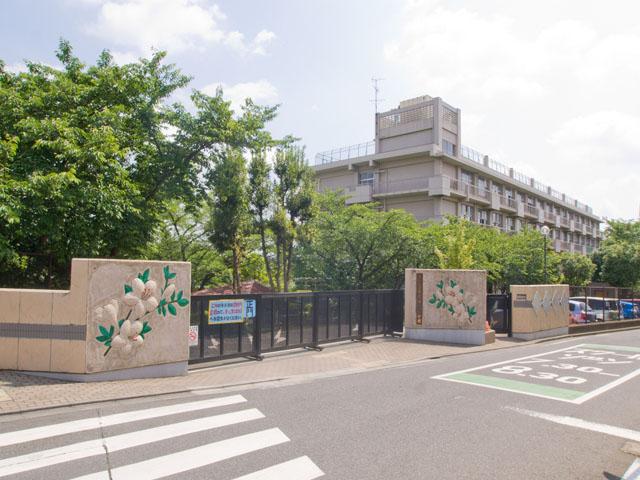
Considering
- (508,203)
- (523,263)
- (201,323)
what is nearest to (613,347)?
(523,263)

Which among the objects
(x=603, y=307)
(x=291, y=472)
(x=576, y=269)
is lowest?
(x=291, y=472)

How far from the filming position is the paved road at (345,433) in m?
4.94

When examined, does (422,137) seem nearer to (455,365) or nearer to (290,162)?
(290,162)

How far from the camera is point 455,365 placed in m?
11.9

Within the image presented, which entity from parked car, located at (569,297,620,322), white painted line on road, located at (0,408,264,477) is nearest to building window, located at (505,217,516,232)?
parked car, located at (569,297,620,322)

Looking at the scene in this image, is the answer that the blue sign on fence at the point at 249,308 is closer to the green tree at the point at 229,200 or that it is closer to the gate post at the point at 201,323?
the gate post at the point at 201,323

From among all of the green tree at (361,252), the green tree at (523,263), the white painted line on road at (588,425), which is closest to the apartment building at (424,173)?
the green tree at (523,263)

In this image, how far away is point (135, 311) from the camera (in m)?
9.06

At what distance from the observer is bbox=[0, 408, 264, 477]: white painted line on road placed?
4.95 m

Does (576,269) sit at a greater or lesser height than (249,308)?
greater

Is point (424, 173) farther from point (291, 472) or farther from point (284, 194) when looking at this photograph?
point (291, 472)

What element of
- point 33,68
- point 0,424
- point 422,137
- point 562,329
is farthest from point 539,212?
point 0,424

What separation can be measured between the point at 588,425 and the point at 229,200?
14.5 metres

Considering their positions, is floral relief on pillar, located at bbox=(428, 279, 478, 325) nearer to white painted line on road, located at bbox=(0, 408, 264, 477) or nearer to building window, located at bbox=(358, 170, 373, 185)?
white painted line on road, located at bbox=(0, 408, 264, 477)
